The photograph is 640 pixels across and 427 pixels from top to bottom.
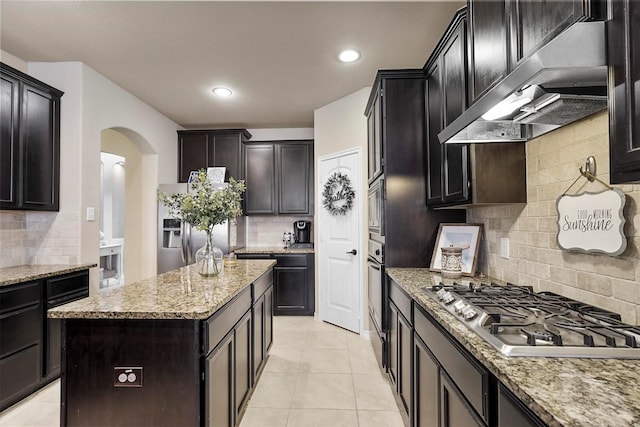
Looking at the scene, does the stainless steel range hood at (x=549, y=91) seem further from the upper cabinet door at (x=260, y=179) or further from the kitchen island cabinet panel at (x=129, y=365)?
the upper cabinet door at (x=260, y=179)

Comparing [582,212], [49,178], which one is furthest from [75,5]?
[582,212]

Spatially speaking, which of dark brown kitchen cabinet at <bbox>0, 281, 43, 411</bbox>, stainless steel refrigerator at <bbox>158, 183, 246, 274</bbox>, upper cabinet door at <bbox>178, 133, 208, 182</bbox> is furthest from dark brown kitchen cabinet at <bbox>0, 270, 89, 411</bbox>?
upper cabinet door at <bbox>178, 133, 208, 182</bbox>

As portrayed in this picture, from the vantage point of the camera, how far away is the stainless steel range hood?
0.90 meters

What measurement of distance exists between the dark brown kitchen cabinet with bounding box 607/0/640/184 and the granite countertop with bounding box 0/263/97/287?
3.33 meters

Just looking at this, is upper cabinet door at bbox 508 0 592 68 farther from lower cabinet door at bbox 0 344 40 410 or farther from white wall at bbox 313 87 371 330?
lower cabinet door at bbox 0 344 40 410

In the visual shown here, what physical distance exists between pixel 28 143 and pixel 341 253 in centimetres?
322

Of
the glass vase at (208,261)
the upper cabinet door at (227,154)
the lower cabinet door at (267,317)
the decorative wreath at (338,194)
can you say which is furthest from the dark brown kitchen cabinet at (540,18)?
the upper cabinet door at (227,154)

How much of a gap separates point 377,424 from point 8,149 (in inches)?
138

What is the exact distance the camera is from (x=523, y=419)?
2.56ft

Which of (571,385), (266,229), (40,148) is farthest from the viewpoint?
(266,229)

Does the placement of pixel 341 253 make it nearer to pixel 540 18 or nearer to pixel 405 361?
pixel 405 361

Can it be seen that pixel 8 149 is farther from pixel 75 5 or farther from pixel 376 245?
pixel 376 245

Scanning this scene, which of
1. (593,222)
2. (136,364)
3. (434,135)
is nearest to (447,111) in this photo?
(434,135)

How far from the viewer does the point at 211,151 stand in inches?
191
